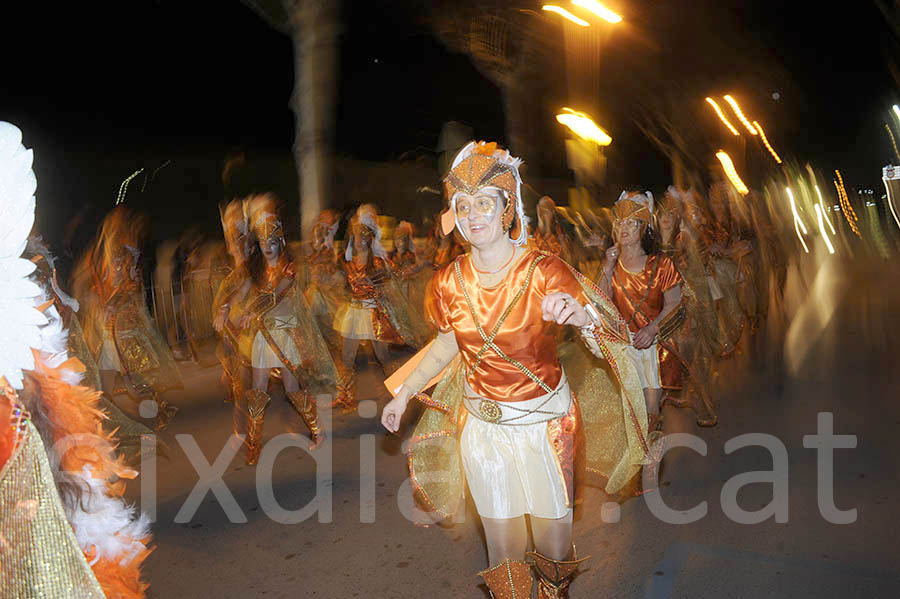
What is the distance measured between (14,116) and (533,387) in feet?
78.7

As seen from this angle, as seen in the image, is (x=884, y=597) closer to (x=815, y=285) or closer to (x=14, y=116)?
(x=815, y=285)

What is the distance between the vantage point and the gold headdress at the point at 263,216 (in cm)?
612

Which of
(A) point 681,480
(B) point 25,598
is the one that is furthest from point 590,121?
(B) point 25,598

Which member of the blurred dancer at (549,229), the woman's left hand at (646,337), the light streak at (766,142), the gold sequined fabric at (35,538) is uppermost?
the light streak at (766,142)

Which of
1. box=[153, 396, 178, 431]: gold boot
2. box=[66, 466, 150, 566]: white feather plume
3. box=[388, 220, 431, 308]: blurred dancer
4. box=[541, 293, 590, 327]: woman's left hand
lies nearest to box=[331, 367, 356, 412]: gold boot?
box=[153, 396, 178, 431]: gold boot

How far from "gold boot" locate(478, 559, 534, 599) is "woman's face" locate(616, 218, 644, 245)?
305cm

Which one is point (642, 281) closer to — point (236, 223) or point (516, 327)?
point (516, 327)

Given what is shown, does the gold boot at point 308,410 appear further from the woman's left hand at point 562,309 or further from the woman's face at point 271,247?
the woman's left hand at point 562,309

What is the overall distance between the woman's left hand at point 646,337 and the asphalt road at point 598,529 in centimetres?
103

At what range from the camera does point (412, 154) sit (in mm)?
32344

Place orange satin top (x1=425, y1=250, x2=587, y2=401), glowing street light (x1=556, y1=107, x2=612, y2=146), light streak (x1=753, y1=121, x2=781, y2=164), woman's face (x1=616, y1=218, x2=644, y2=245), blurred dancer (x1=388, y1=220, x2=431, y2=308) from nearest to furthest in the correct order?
orange satin top (x1=425, y1=250, x2=587, y2=401), woman's face (x1=616, y1=218, x2=644, y2=245), blurred dancer (x1=388, y1=220, x2=431, y2=308), glowing street light (x1=556, y1=107, x2=612, y2=146), light streak (x1=753, y1=121, x2=781, y2=164)

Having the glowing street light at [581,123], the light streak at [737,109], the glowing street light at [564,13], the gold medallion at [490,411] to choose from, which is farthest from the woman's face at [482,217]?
the light streak at [737,109]

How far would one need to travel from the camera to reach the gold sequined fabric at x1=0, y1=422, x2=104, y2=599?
1.62 meters

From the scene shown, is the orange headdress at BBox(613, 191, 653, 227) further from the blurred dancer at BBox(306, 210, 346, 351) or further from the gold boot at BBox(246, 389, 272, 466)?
the blurred dancer at BBox(306, 210, 346, 351)
